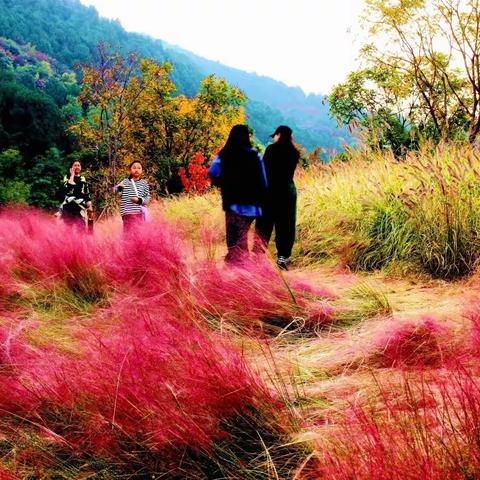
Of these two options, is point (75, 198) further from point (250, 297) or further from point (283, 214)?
point (250, 297)

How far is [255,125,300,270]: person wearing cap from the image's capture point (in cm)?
591

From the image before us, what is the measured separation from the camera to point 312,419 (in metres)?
1.83

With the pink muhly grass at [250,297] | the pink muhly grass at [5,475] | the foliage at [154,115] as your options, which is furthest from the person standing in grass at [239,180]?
the foliage at [154,115]

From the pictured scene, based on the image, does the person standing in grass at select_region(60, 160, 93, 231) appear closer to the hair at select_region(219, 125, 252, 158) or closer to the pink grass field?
the hair at select_region(219, 125, 252, 158)

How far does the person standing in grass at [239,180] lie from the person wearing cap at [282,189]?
0.55 metres

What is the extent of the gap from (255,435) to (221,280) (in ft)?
6.05

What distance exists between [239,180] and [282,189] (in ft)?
2.74

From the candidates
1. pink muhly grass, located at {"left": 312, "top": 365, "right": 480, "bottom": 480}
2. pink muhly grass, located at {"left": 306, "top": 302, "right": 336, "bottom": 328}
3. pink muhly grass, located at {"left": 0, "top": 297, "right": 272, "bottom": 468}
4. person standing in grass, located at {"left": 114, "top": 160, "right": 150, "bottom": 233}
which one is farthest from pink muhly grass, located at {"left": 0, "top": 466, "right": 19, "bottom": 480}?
person standing in grass, located at {"left": 114, "top": 160, "right": 150, "bottom": 233}

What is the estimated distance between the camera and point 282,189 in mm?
5980

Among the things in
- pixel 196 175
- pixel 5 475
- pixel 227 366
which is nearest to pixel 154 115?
pixel 196 175

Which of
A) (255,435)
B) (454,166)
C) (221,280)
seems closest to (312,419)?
(255,435)

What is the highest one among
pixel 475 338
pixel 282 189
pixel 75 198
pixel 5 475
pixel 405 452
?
pixel 282 189

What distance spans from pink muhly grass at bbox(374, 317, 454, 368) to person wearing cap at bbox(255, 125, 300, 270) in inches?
127

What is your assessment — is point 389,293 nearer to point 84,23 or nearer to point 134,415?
point 134,415
